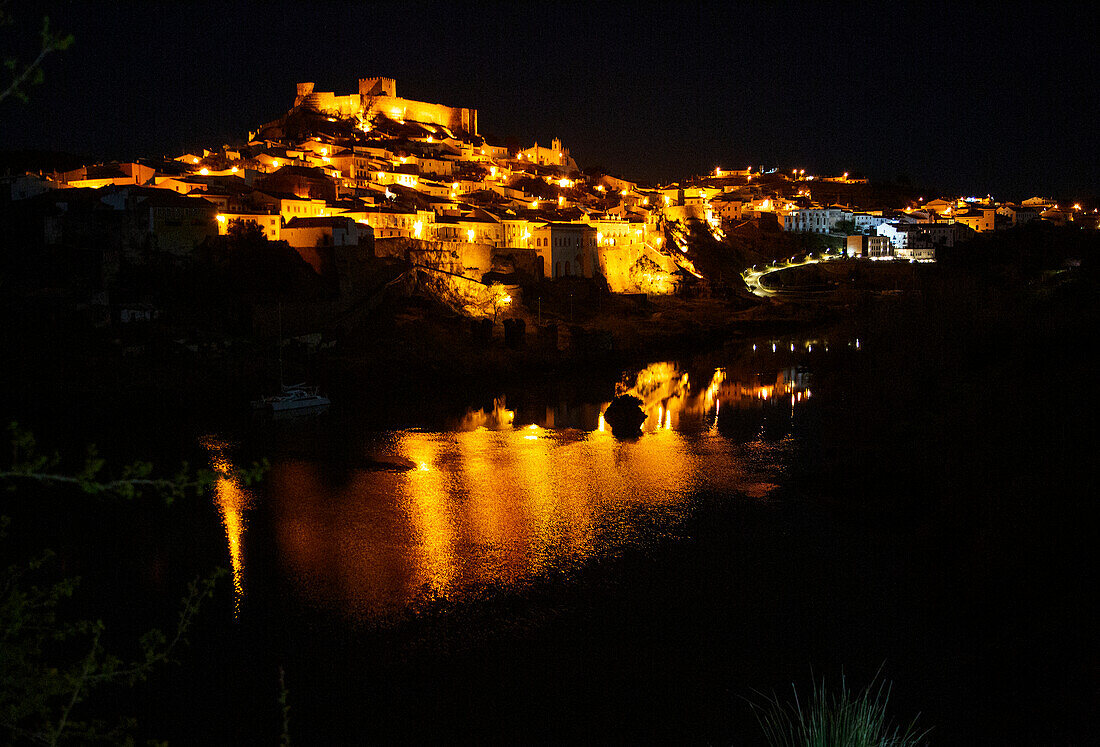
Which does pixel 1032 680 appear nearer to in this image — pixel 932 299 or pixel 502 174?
pixel 932 299

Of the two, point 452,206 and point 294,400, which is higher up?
point 452,206

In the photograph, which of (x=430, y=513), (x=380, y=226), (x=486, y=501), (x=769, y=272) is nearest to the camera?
(x=430, y=513)

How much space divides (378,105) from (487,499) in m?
32.7

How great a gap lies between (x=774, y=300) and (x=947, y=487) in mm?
21823

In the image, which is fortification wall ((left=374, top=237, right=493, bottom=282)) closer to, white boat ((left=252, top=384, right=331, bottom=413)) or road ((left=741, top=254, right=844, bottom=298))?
white boat ((left=252, top=384, right=331, bottom=413))

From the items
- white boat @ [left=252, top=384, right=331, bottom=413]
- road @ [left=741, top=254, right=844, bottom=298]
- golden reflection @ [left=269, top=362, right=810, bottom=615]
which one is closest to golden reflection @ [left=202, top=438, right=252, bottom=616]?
golden reflection @ [left=269, top=362, right=810, bottom=615]

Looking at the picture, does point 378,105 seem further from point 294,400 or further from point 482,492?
point 482,492

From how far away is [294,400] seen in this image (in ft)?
51.5

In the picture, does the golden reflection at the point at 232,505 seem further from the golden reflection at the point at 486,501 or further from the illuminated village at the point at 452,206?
the illuminated village at the point at 452,206

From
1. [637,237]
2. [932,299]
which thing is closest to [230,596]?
[932,299]

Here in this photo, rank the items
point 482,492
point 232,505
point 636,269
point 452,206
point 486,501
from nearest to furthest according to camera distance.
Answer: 1. point 232,505
2. point 486,501
3. point 482,492
4. point 452,206
5. point 636,269

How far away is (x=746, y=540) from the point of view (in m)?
8.86

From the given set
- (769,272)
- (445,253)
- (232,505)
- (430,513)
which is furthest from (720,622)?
(769,272)

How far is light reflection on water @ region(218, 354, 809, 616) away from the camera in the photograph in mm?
8180
